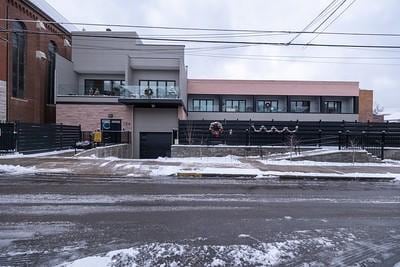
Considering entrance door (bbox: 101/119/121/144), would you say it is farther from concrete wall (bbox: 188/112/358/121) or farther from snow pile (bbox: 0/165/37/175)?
snow pile (bbox: 0/165/37/175)

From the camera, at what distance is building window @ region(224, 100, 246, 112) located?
4994cm

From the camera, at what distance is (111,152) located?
29969mm

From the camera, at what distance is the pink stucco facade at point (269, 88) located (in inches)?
1948

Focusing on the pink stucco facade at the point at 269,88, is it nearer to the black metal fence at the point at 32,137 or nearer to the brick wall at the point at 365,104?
the brick wall at the point at 365,104

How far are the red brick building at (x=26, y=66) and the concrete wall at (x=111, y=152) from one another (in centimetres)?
850

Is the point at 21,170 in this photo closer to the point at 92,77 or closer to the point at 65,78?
the point at 65,78

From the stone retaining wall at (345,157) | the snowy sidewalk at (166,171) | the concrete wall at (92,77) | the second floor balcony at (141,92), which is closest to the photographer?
the snowy sidewalk at (166,171)

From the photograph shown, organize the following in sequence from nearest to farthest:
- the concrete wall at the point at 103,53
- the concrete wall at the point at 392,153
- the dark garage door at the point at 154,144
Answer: the concrete wall at the point at 392,153 < the dark garage door at the point at 154,144 < the concrete wall at the point at 103,53

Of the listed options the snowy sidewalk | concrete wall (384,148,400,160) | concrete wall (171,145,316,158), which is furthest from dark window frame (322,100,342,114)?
the snowy sidewalk

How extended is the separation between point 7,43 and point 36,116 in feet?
23.7

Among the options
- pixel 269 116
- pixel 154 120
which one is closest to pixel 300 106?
pixel 269 116

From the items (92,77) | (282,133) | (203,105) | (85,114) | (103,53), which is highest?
(103,53)

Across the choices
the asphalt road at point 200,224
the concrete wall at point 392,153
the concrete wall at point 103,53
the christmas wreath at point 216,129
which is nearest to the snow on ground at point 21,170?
the asphalt road at point 200,224

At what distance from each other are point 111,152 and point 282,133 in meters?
12.7
